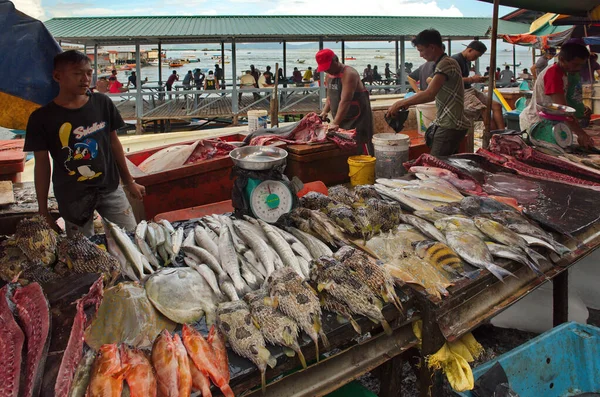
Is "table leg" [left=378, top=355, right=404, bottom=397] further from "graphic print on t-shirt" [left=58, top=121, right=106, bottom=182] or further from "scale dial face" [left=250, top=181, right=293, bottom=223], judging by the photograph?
"graphic print on t-shirt" [left=58, top=121, right=106, bottom=182]

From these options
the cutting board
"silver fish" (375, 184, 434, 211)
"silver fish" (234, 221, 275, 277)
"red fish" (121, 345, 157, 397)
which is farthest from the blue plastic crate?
the cutting board

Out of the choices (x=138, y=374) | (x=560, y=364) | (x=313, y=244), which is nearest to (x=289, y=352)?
(x=138, y=374)

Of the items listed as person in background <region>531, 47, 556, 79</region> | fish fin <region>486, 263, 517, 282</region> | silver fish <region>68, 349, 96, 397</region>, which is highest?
person in background <region>531, 47, 556, 79</region>

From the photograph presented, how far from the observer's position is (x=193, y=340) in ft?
6.63

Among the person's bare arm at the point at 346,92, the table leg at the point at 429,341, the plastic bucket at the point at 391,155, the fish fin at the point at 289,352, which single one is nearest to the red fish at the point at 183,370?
the fish fin at the point at 289,352

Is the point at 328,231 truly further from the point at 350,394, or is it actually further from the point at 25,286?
the point at 25,286

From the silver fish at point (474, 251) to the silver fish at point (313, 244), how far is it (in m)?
0.86

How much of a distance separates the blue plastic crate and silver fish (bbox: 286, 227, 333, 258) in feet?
5.08

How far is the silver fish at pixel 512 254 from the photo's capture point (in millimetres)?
3004

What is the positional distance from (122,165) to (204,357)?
2.78m

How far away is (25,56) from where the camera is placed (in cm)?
312

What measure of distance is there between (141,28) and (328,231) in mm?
18113

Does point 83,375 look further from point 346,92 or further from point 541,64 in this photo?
point 541,64

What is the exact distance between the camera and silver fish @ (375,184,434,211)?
3791mm
